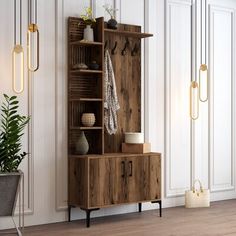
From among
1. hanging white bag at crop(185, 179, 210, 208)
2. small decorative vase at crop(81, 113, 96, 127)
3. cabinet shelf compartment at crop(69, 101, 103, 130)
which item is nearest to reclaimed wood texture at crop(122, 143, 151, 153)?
cabinet shelf compartment at crop(69, 101, 103, 130)

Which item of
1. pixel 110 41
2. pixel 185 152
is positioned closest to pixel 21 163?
pixel 110 41

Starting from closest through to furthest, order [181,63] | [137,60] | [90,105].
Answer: [90,105]
[137,60]
[181,63]

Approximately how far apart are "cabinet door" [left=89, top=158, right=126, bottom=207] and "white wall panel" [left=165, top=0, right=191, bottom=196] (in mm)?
1149

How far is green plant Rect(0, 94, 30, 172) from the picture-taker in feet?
16.7

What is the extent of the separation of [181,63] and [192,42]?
0.34m

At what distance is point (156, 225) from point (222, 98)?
2.45 metres

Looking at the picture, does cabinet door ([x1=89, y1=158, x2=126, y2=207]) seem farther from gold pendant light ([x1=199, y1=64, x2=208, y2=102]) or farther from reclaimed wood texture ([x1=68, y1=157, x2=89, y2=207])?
gold pendant light ([x1=199, y1=64, x2=208, y2=102])

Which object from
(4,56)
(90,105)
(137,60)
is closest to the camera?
(4,56)

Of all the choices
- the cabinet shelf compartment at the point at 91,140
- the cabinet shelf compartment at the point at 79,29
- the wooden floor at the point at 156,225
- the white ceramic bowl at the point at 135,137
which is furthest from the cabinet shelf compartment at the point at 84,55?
the wooden floor at the point at 156,225

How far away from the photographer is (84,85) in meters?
6.09

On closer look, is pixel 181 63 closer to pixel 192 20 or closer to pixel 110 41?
pixel 192 20

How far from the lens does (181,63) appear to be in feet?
23.0

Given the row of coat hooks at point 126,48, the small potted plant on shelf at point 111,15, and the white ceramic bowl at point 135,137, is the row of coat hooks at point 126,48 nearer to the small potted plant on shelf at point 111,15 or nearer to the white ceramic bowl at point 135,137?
the small potted plant on shelf at point 111,15

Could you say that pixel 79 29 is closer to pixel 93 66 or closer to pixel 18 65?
pixel 93 66
